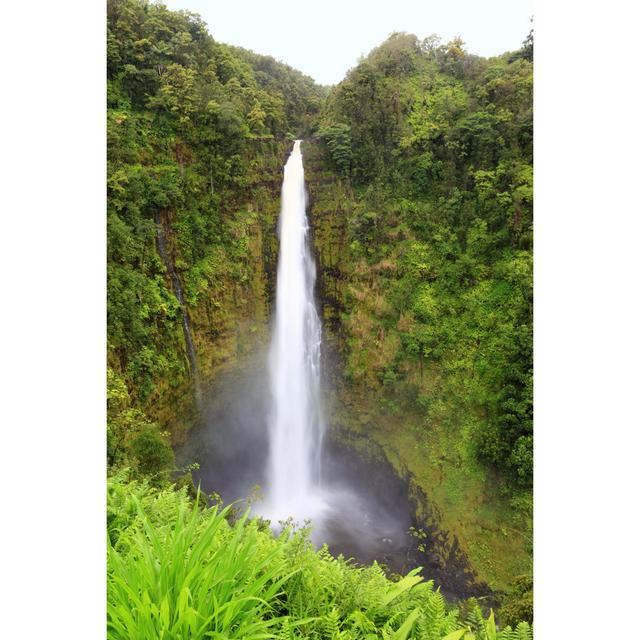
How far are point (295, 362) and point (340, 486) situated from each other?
3704 mm

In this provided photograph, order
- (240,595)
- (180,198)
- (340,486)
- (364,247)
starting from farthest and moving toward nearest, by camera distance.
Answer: (364,247) → (340,486) → (180,198) → (240,595)

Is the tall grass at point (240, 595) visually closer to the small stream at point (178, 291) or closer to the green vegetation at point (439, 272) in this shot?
the green vegetation at point (439, 272)

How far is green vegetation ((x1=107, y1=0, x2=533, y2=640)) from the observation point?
854 cm

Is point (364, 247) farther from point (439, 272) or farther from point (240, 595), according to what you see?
point (240, 595)

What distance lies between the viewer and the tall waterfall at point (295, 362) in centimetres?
1158

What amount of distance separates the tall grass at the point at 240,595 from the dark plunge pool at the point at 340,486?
25.2 ft

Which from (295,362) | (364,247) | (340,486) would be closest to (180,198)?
(364,247)

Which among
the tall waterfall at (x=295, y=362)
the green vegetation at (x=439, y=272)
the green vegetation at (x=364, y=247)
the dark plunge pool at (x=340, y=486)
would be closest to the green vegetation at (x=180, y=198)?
the green vegetation at (x=364, y=247)

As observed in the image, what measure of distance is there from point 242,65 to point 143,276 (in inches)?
334

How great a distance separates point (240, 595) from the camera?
1426 millimetres

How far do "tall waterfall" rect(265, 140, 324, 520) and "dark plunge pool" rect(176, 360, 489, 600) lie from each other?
1.16ft

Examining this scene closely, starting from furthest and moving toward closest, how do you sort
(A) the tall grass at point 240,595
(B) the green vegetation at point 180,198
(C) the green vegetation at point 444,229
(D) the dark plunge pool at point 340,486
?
(C) the green vegetation at point 444,229 → (D) the dark plunge pool at point 340,486 → (B) the green vegetation at point 180,198 → (A) the tall grass at point 240,595

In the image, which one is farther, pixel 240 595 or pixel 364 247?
pixel 364 247

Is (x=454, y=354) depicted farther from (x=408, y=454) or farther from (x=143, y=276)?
(x=143, y=276)
